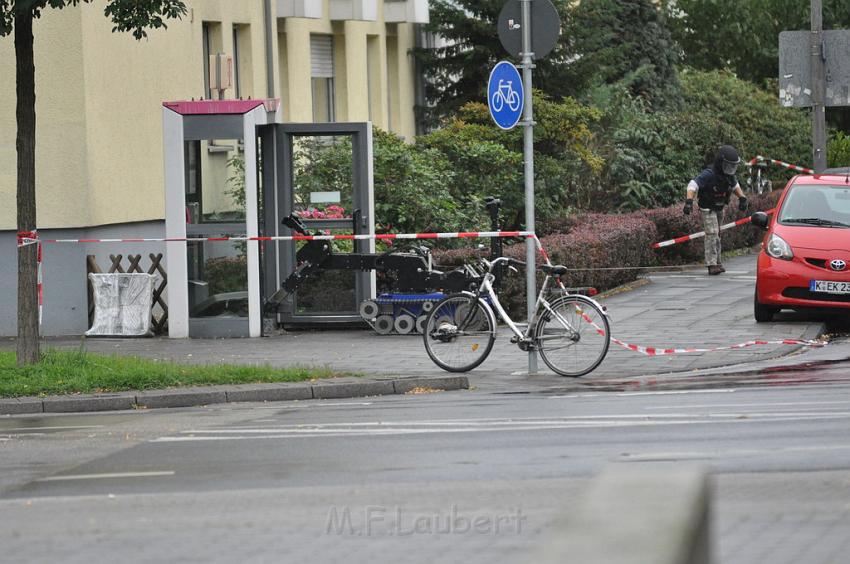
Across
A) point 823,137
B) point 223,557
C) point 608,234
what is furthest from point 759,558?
point 823,137

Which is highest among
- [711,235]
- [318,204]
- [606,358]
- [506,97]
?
[506,97]

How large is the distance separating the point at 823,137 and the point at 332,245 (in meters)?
8.71

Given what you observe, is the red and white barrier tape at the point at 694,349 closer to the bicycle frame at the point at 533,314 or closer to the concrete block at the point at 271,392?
the bicycle frame at the point at 533,314

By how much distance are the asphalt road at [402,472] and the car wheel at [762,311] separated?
16.6ft

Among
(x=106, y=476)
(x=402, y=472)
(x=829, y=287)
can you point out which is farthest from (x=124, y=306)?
(x=402, y=472)

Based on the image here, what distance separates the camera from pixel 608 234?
2164 centimetres

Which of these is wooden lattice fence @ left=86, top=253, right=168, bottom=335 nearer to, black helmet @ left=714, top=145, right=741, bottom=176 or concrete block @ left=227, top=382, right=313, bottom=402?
concrete block @ left=227, top=382, right=313, bottom=402

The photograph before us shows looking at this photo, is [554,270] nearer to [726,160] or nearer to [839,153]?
[726,160]

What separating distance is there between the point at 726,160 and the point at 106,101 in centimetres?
897

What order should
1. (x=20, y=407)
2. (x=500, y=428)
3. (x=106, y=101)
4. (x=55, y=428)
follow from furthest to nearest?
(x=106, y=101) → (x=20, y=407) → (x=55, y=428) → (x=500, y=428)

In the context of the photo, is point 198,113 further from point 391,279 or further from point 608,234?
point 608,234

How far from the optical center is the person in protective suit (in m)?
23.1

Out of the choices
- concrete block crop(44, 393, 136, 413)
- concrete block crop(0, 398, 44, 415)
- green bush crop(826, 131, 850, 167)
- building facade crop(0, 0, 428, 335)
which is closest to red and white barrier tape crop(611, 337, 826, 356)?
concrete block crop(44, 393, 136, 413)

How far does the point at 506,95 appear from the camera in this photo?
47.2 feet
